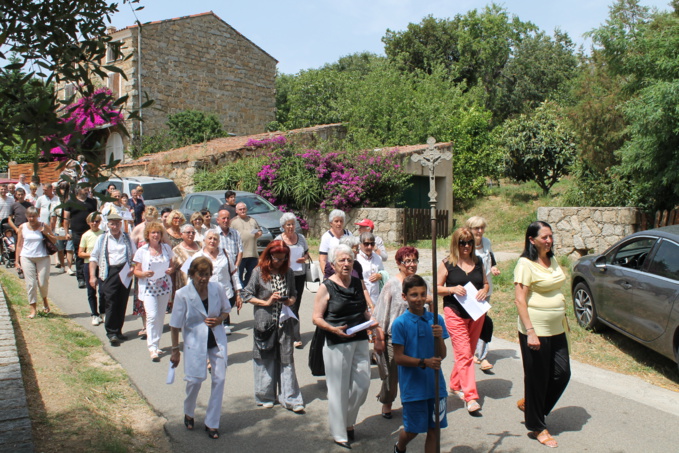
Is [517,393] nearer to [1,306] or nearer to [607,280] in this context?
[607,280]

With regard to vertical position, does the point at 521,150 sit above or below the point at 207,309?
above

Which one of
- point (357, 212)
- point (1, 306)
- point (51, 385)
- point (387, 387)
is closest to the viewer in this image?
point (387, 387)

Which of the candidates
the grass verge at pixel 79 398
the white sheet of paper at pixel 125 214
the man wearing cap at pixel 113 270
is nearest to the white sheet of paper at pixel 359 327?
the grass verge at pixel 79 398

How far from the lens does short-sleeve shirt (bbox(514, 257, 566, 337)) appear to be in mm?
5277

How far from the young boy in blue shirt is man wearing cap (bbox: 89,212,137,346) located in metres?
4.96

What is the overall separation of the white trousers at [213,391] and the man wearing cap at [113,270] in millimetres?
3267

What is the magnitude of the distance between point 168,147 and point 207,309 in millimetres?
24912

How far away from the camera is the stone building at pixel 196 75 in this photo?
2861 cm

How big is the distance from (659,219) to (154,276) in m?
9.83

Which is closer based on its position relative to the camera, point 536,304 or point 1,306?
point 536,304

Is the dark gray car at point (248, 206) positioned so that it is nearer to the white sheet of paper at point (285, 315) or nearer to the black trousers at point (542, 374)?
the white sheet of paper at point (285, 315)

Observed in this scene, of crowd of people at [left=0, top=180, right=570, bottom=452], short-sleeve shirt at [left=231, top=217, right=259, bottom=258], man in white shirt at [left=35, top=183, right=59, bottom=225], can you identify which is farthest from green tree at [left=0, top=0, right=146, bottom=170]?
man in white shirt at [left=35, top=183, right=59, bottom=225]

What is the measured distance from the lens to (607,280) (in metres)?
8.01

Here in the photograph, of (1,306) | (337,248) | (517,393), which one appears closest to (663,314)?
(517,393)
